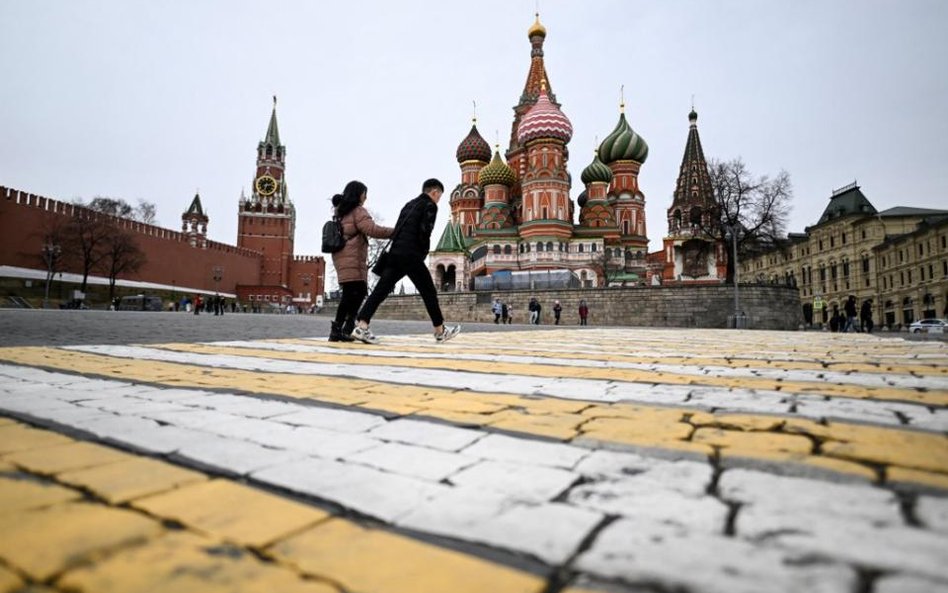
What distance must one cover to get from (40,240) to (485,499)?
5004 centimetres

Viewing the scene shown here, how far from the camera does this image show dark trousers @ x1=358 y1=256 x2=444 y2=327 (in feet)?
17.6

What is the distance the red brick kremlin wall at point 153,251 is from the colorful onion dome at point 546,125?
36249 mm

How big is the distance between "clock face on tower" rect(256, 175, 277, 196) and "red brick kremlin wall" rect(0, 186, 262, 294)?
980 centimetres

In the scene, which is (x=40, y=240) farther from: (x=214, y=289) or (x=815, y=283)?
(x=815, y=283)

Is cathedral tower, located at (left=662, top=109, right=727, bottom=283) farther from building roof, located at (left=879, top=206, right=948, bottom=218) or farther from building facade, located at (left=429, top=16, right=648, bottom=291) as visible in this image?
building roof, located at (left=879, top=206, right=948, bottom=218)

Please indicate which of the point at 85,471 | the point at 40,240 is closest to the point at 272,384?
the point at 85,471

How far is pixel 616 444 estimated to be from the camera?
132 cm

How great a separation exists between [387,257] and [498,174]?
4330 centimetres

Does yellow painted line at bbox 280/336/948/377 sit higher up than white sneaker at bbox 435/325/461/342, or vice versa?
white sneaker at bbox 435/325/461/342

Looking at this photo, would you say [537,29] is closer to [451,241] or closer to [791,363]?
[451,241]

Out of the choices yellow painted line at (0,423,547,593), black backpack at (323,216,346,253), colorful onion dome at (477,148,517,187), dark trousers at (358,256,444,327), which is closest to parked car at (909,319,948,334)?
colorful onion dome at (477,148,517,187)

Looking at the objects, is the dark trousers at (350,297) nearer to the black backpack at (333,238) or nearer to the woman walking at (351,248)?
the woman walking at (351,248)

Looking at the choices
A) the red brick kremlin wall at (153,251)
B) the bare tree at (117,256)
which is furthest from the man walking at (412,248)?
the bare tree at (117,256)

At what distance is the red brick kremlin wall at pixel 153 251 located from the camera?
36.2 metres
